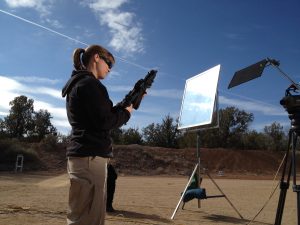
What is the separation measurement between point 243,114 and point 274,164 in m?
15.5

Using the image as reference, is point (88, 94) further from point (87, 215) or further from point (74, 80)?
point (87, 215)

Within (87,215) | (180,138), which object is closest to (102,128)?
(87,215)

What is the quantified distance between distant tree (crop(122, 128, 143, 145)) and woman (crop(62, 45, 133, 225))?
49.6 meters

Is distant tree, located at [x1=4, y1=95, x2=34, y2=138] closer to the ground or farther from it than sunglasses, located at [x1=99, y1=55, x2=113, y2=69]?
farther from it

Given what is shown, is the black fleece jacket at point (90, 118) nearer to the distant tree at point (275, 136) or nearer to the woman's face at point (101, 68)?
the woman's face at point (101, 68)

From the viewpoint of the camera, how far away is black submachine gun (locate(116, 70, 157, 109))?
377 centimetres

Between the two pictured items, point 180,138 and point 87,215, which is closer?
point 87,215

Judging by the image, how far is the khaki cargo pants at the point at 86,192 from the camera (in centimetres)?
334

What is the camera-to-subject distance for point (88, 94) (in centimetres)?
343

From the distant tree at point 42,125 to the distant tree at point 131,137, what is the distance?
1001cm

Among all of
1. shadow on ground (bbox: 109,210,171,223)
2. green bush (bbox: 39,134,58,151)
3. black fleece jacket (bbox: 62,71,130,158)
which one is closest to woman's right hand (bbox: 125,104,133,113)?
black fleece jacket (bbox: 62,71,130,158)

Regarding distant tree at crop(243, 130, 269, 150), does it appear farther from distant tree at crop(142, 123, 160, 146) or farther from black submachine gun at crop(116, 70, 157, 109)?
black submachine gun at crop(116, 70, 157, 109)

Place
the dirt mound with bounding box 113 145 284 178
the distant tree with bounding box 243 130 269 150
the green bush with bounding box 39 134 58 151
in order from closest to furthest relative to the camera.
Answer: the dirt mound with bounding box 113 145 284 178
the green bush with bounding box 39 134 58 151
the distant tree with bounding box 243 130 269 150

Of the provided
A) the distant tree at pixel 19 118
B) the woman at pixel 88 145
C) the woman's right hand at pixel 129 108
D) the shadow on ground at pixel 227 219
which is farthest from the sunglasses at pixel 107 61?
the distant tree at pixel 19 118
